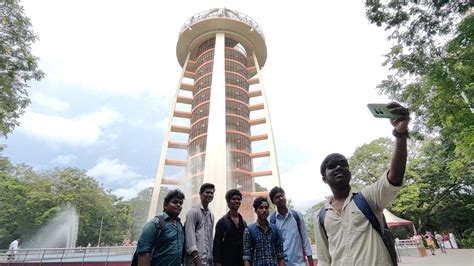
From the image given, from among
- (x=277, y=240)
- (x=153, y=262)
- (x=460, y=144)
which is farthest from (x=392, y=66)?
(x=153, y=262)

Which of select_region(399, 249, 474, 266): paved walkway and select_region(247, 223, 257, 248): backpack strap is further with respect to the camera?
select_region(399, 249, 474, 266): paved walkway

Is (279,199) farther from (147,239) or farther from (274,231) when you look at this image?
(147,239)

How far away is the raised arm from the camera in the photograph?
1318 mm

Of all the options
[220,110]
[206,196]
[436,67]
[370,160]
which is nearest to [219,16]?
[220,110]

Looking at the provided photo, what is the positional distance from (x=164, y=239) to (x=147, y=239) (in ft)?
0.62

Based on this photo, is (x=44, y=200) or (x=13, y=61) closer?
(x=13, y=61)

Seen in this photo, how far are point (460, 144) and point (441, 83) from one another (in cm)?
208

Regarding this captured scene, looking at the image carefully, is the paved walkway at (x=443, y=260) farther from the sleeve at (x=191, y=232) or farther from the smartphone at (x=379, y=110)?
the smartphone at (x=379, y=110)

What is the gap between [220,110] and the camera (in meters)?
21.2

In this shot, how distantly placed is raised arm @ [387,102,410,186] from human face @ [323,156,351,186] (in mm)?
306

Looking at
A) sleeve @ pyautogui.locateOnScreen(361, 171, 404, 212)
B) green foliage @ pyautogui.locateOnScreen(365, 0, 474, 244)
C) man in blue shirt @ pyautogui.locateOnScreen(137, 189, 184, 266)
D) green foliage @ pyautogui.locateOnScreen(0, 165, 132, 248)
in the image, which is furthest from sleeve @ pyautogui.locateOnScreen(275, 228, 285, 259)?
green foliage @ pyautogui.locateOnScreen(0, 165, 132, 248)

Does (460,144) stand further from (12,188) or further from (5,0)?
(12,188)

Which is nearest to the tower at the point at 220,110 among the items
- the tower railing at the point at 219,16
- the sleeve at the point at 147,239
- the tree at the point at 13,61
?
the tower railing at the point at 219,16

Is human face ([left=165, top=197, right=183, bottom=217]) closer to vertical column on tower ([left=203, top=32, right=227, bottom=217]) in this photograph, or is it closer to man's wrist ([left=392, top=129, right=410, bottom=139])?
man's wrist ([left=392, top=129, right=410, bottom=139])
